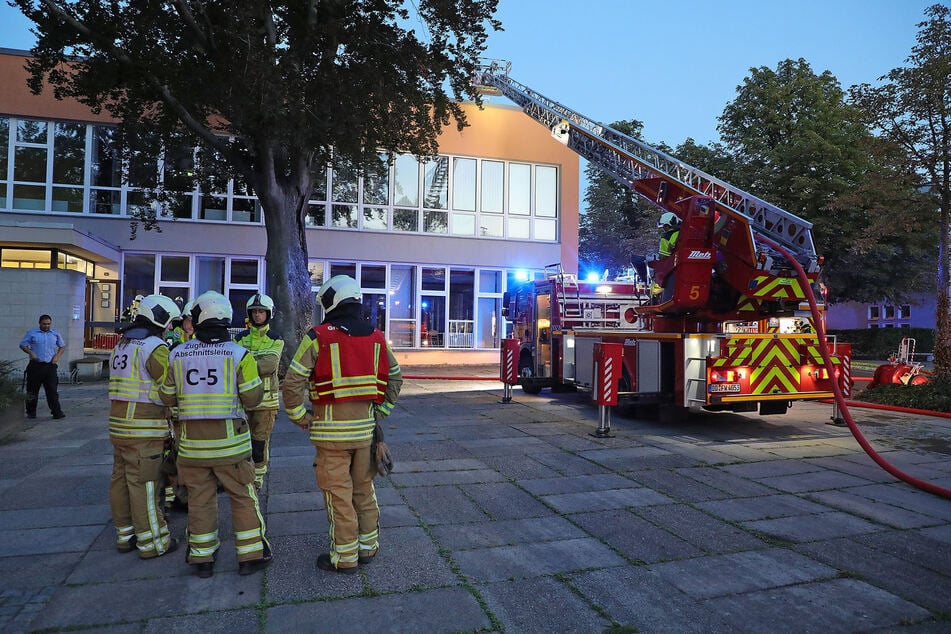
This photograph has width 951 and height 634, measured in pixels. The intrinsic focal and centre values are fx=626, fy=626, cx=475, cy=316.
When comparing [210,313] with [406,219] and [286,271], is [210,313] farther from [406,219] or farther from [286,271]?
[406,219]

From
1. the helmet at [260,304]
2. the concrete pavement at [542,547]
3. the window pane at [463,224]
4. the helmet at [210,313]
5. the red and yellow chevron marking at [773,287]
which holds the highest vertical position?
the window pane at [463,224]

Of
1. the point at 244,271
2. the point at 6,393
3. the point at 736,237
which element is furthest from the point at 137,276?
the point at 736,237

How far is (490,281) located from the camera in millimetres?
21578

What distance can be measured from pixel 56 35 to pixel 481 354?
14056 mm

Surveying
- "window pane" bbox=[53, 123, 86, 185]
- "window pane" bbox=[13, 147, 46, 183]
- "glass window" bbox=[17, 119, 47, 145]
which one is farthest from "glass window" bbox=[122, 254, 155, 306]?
"glass window" bbox=[17, 119, 47, 145]

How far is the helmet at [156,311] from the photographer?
14.2ft

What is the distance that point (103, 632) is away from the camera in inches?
120

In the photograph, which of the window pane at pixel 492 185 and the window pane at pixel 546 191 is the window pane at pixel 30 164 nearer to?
the window pane at pixel 492 185

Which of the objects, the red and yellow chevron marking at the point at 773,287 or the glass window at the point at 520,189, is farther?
the glass window at the point at 520,189

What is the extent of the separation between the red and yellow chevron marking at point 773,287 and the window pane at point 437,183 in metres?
Result: 14.4

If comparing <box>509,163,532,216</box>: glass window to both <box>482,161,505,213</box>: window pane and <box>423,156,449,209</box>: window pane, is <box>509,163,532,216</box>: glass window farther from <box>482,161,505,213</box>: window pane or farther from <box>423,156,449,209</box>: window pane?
<box>423,156,449,209</box>: window pane

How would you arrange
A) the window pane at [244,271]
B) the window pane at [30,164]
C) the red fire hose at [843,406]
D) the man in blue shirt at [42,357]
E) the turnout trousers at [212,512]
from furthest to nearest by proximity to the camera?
the window pane at [244,271] < the window pane at [30,164] < the man in blue shirt at [42,357] < the red fire hose at [843,406] < the turnout trousers at [212,512]

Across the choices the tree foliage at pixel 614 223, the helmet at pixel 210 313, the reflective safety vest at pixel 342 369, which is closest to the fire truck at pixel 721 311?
the reflective safety vest at pixel 342 369

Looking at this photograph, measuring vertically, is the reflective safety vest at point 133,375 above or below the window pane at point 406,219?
below
